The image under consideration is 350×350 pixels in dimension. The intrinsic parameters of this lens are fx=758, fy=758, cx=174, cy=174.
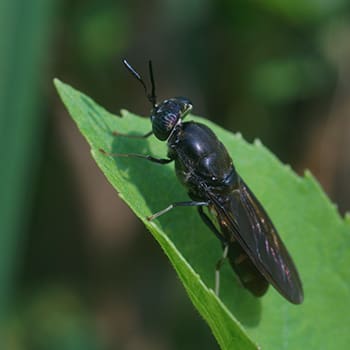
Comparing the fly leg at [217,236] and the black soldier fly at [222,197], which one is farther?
the black soldier fly at [222,197]

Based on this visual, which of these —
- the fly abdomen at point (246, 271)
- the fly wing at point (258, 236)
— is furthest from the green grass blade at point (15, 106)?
the fly abdomen at point (246, 271)

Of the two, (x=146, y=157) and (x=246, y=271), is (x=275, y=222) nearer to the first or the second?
(x=246, y=271)

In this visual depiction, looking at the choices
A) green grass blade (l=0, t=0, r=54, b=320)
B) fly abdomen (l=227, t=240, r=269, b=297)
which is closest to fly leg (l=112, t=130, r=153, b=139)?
fly abdomen (l=227, t=240, r=269, b=297)

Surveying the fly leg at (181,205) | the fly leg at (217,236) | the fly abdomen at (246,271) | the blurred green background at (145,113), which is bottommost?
the blurred green background at (145,113)

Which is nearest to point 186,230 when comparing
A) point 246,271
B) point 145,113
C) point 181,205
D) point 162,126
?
point 181,205

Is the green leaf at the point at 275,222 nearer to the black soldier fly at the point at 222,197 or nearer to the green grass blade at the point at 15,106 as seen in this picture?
the black soldier fly at the point at 222,197

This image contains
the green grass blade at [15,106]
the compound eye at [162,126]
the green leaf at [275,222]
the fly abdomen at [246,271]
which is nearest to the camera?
the green leaf at [275,222]
